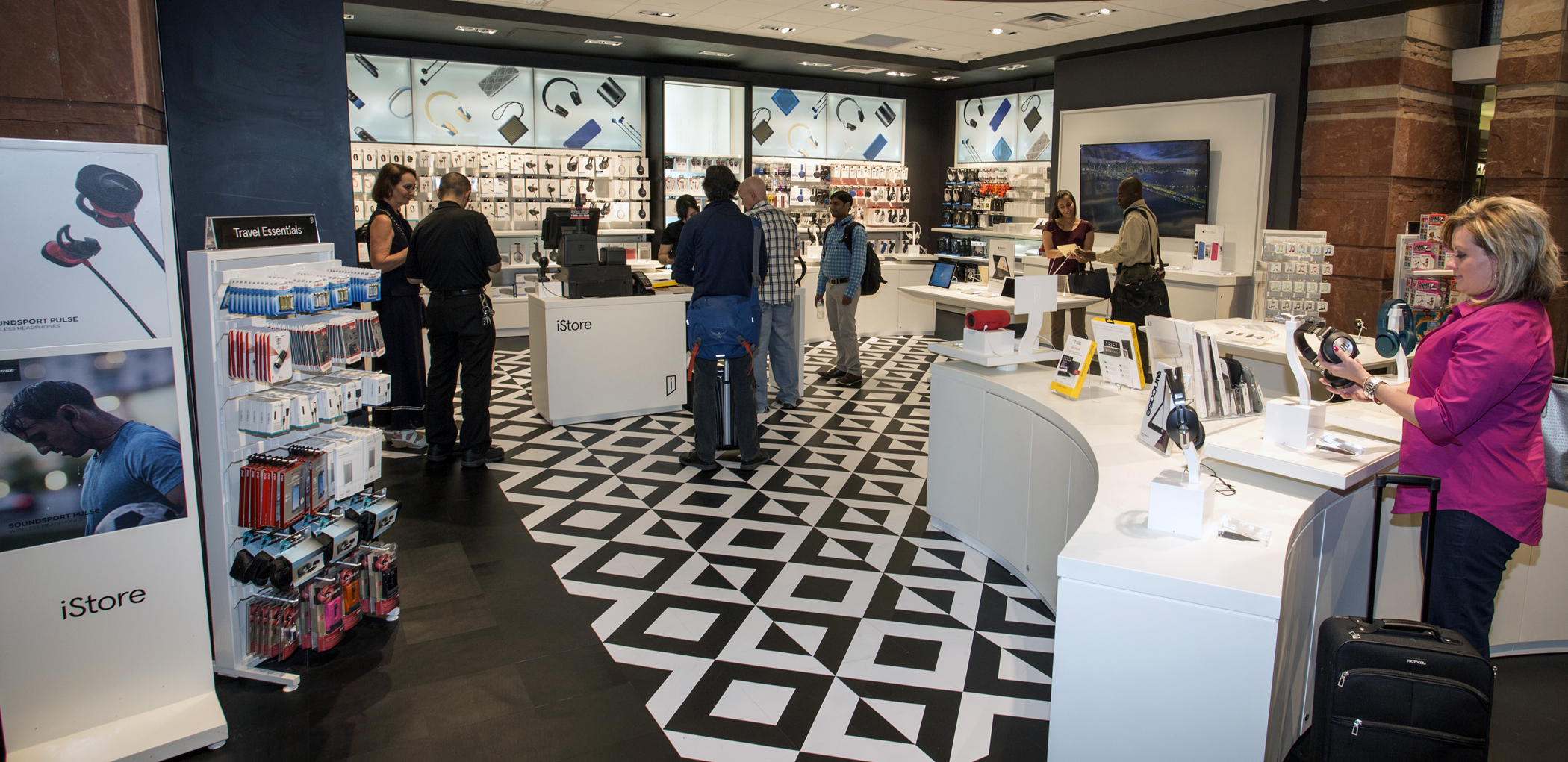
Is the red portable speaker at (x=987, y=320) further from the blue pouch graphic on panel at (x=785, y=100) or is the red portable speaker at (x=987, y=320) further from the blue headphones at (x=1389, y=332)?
the blue pouch graphic on panel at (x=785, y=100)

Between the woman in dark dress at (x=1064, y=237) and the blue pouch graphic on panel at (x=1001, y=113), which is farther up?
the blue pouch graphic on panel at (x=1001, y=113)

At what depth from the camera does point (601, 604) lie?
11.7 ft

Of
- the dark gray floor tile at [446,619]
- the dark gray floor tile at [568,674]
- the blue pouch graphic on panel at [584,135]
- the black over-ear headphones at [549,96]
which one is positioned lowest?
the dark gray floor tile at [568,674]

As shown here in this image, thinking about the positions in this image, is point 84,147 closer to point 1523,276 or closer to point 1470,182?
point 1523,276

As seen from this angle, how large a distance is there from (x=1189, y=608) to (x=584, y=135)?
983 centimetres

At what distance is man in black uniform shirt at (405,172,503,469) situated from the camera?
506cm

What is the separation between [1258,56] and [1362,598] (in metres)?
6.60

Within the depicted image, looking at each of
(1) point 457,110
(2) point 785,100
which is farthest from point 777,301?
(2) point 785,100

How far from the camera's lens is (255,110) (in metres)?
3.64

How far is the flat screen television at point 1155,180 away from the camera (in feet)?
27.9

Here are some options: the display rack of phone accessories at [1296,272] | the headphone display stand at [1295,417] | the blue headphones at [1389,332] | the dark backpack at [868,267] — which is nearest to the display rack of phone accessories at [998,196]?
the dark backpack at [868,267]

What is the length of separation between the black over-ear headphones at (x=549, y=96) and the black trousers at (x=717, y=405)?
6289 mm

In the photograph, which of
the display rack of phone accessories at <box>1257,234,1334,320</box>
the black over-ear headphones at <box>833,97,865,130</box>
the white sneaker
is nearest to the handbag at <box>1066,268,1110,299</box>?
the display rack of phone accessories at <box>1257,234,1334,320</box>

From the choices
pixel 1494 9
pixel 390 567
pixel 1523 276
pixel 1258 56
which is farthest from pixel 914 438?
pixel 1494 9
